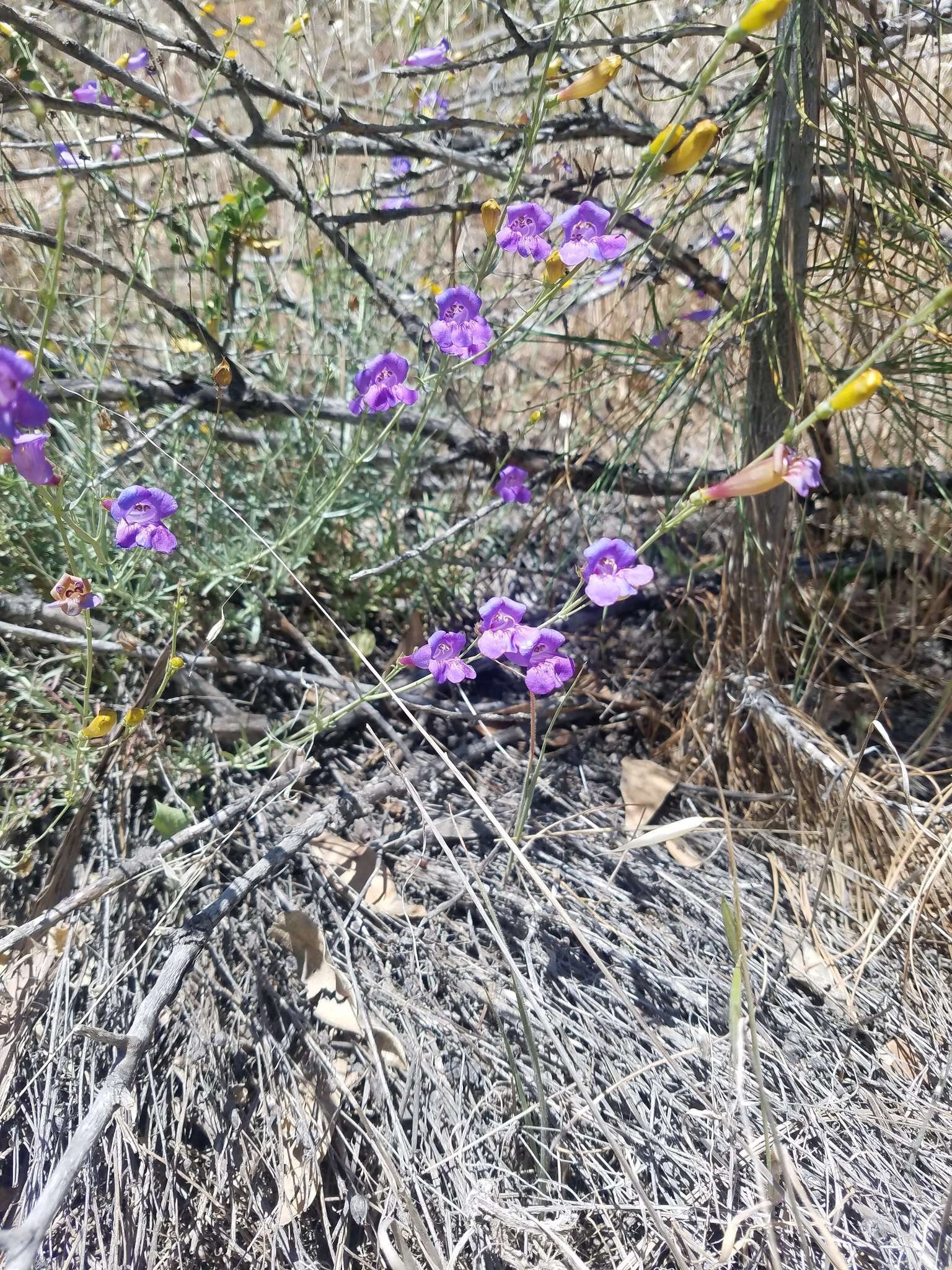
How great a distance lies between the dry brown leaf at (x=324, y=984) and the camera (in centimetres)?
133

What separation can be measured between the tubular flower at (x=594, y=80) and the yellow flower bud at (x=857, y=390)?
2.18ft

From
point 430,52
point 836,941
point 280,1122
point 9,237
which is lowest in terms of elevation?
point 836,941

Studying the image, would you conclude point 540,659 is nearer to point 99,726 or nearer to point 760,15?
point 99,726

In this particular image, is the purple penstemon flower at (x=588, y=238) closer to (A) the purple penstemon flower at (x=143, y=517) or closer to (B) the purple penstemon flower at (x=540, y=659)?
(B) the purple penstemon flower at (x=540, y=659)

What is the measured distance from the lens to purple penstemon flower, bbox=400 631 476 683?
1505mm

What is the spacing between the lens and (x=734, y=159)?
2.10 metres

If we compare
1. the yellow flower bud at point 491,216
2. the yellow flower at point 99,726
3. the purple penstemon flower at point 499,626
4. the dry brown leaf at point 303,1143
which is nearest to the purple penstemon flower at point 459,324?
the yellow flower bud at point 491,216

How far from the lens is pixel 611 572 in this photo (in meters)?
1.44

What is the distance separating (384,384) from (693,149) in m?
0.72

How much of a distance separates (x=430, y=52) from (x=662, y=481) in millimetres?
1146

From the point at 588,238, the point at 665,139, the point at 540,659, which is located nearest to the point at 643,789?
the point at 540,659

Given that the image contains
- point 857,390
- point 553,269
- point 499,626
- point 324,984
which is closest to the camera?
point 857,390

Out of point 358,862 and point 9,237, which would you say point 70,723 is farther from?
point 9,237

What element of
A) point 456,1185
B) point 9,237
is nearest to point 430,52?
point 9,237
